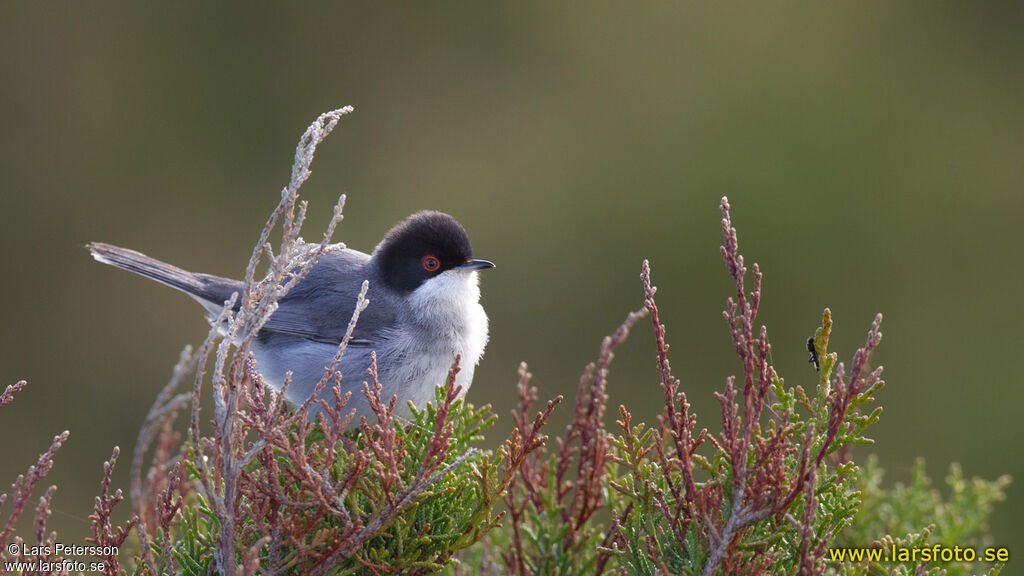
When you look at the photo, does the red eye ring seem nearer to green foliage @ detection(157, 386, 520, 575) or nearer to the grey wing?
the grey wing

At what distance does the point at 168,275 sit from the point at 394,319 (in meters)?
1.04

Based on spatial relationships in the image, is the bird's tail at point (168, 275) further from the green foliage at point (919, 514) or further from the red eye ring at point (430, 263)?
the green foliage at point (919, 514)

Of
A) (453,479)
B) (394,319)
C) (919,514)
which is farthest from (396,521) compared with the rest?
(919,514)

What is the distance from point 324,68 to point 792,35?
362 centimetres

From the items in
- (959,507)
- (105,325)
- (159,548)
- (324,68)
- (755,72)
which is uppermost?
(755,72)

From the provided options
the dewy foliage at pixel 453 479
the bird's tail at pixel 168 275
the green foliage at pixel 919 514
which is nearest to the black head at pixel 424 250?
the bird's tail at pixel 168 275

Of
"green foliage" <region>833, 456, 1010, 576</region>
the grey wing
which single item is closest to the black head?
the grey wing

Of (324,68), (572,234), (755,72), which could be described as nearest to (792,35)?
(755,72)

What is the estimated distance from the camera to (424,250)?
3418 mm

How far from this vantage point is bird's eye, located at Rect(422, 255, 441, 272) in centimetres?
342

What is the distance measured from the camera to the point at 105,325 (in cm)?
671

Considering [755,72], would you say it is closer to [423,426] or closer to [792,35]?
[792,35]

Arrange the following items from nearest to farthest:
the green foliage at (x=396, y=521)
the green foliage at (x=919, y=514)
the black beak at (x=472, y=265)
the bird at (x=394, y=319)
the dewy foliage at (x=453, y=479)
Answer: the dewy foliage at (x=453, y=479) < the green foliage at (x=396, y=521) < the green foliage at (x=919, y=514) < the bird at (x=394, y=319) < the black beak at (x=472, y=265)

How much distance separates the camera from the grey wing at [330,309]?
3.37 m
